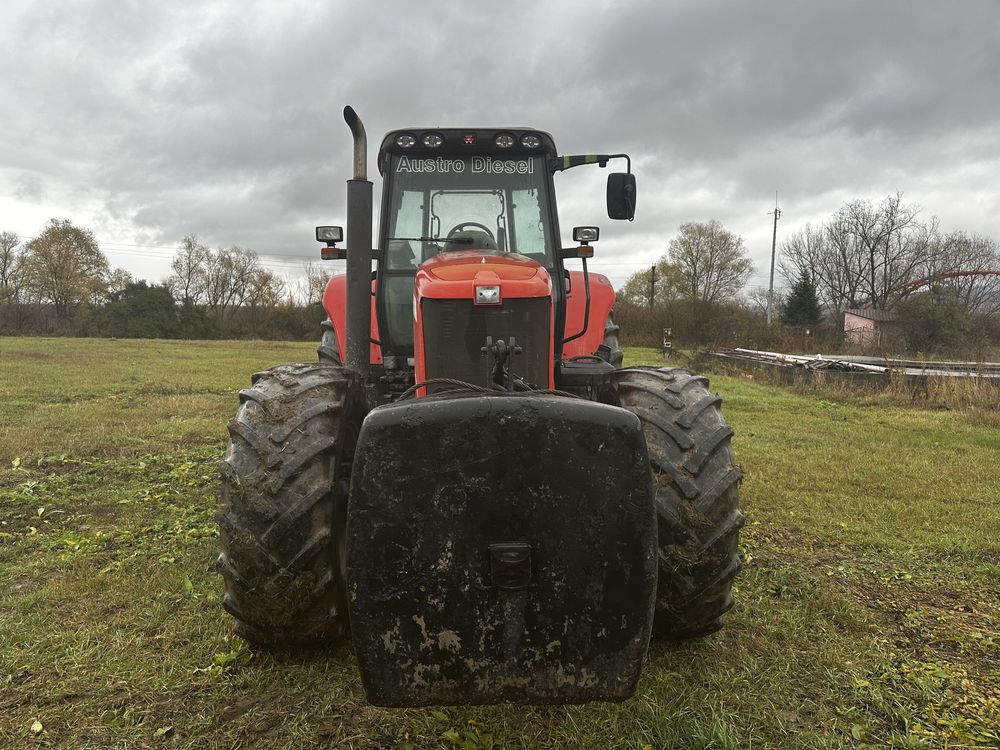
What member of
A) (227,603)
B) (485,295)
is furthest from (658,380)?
(227,603)

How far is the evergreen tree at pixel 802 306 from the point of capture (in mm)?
45656

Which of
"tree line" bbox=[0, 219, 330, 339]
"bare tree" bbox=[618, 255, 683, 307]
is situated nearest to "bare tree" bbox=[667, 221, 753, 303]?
"bare tree" bbox=[618, 255, 683, 307]

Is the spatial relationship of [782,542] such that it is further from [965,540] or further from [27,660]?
[27,660]

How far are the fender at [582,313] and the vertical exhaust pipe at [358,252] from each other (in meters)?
1.43

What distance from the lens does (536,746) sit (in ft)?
7.47

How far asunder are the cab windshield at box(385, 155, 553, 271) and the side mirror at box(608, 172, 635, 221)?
39 cm

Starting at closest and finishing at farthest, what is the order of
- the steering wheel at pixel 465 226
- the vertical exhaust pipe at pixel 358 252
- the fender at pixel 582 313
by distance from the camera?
the vertical exhaust pipe at pixel 358 252 < the steering wheel at pixel 465 226 < the fender at pixel 582 313

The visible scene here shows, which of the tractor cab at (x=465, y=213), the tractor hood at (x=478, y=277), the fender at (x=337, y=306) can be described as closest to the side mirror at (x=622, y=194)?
the tractor cab at (x=465, y=213)

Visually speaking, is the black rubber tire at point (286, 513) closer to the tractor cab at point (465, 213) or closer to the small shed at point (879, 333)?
the tractor cab at point (465, 213)

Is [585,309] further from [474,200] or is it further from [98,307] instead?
[98,307]

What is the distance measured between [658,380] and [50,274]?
52.5 meters

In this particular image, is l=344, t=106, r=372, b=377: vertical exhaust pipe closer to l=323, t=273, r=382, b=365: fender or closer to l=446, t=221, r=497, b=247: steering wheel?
l=446, t=221, r=497, b=247: steering wheel

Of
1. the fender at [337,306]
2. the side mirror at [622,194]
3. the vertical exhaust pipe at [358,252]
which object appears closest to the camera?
the vertical exhaust pipe at [358,252]

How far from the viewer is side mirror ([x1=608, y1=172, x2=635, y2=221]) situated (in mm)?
3695
